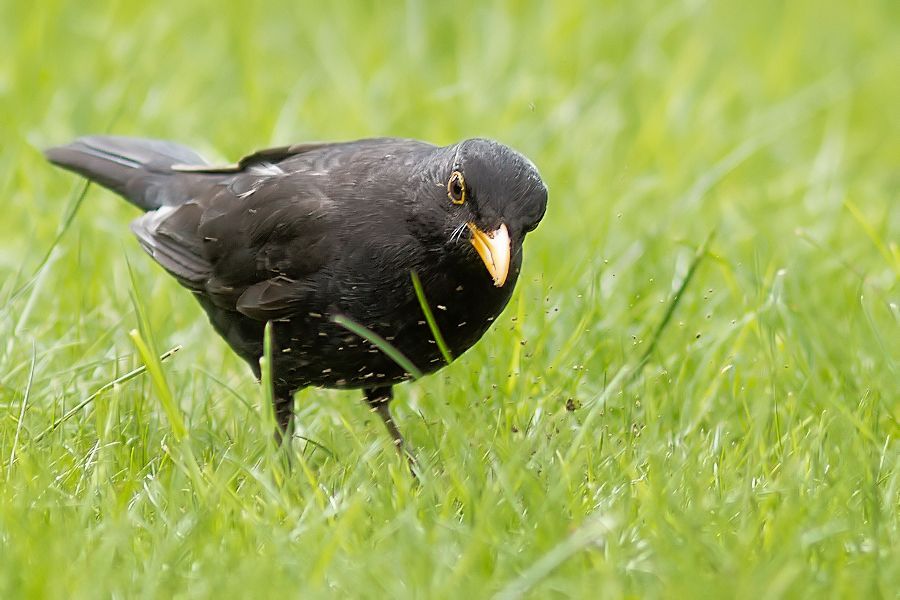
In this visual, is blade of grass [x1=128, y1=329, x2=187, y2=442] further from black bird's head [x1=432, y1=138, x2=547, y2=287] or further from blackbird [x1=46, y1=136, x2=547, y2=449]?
black bird's head [x1=432, y1=138, x2=547, y2=287]

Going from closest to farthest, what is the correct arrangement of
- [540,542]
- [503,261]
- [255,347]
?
1. [540,542]
2. [503,261]
3. [255,347]

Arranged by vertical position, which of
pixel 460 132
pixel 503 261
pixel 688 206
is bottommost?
pixel 688 206

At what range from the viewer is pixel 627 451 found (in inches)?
164

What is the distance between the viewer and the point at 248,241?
4770 millimetres

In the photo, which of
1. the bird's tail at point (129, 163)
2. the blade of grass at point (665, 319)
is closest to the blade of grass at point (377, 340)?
the blade of grass at point (665, 319)

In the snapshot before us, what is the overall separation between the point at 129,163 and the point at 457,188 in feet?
6.48

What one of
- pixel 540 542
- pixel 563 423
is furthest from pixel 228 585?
pixel 563 423

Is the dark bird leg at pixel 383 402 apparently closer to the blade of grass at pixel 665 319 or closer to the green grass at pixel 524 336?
the green grass at pixel 524 336

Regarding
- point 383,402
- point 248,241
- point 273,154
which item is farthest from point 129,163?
point 383,402

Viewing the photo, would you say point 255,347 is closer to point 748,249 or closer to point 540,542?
point 540,542

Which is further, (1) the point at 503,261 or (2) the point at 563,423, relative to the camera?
(2) the point at 563,423

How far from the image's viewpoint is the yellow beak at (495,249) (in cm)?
385

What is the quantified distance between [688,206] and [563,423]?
93.6 inches

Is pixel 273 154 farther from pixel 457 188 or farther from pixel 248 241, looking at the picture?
pixel 457 188
